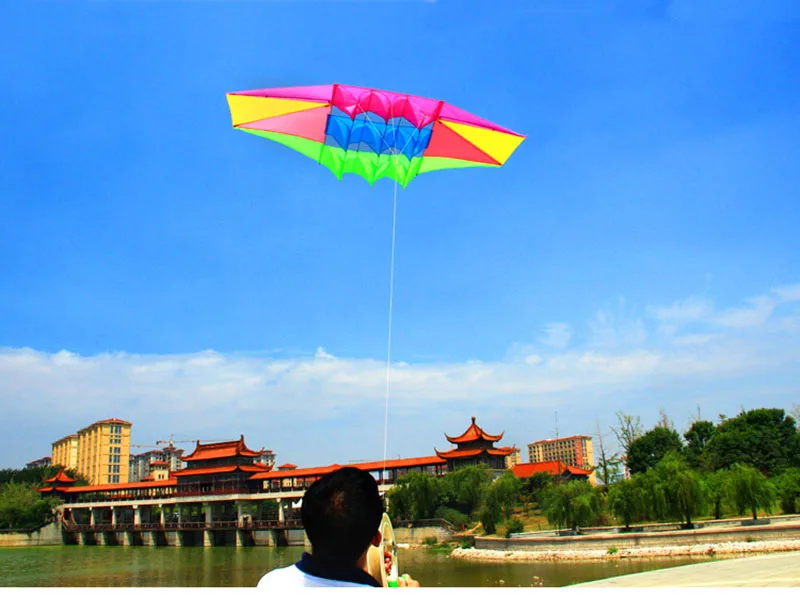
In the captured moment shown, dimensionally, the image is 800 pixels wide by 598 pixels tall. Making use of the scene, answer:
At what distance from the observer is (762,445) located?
33469 mm

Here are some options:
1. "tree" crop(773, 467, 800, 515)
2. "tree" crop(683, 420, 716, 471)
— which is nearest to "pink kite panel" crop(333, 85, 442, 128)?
"tree" crop(773, 467, 800, 515)

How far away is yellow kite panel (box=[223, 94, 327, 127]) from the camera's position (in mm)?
6609

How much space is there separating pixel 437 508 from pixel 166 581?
47.5 ft

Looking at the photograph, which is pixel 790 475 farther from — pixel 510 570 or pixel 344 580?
pixel 344 580

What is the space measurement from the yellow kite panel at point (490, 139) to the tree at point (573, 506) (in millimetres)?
17536

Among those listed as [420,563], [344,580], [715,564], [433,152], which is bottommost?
[420,563]

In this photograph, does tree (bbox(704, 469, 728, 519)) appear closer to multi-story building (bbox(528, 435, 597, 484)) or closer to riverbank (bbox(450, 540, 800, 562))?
riverbank (bbox(450, 540, 800, 562))

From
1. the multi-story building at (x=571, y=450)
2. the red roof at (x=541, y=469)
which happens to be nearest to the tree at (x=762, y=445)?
the red roof at (x=541, y=469)

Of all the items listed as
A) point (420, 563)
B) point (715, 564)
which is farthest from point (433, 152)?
point (420, 563)

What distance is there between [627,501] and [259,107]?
18.6 meters

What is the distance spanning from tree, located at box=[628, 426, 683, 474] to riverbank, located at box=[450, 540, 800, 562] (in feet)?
62.5
